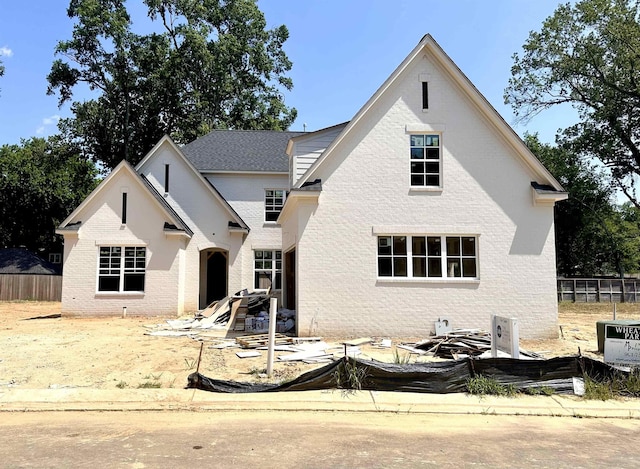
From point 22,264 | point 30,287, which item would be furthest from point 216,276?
point 22,264

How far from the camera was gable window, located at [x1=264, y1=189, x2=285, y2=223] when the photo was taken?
76.5ft

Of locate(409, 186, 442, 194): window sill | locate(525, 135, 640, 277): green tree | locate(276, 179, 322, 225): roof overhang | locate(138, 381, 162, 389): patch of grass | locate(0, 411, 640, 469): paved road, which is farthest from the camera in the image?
locate(525, 135, 640, 277): green tree

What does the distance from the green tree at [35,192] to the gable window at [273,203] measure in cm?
2587

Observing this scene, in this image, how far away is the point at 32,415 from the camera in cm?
684

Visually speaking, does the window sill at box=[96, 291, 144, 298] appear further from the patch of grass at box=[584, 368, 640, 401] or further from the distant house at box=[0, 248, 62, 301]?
the patch of grass at box=[584, 368, 640, 401]

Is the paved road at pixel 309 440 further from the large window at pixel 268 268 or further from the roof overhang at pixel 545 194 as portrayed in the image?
the large window at pixel 268 268

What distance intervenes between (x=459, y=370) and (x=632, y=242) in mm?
43067

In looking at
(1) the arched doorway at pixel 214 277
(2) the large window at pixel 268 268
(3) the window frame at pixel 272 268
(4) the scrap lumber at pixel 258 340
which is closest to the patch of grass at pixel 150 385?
(4) the scrap lumber at pixel 258 340

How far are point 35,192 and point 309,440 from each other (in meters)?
44.3

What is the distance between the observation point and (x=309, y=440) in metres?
5.67

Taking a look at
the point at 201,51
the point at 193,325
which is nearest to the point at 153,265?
the point at 193,325

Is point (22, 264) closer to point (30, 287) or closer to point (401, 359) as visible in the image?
point (30, 287)

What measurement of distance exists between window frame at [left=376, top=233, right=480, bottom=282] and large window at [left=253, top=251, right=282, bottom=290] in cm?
992

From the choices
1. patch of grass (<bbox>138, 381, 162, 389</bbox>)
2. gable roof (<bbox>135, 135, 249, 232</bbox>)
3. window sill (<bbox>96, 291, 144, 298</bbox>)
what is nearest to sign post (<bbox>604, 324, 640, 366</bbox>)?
patch of grass (<bbox>138, 381, 162, 389</bbox>)
